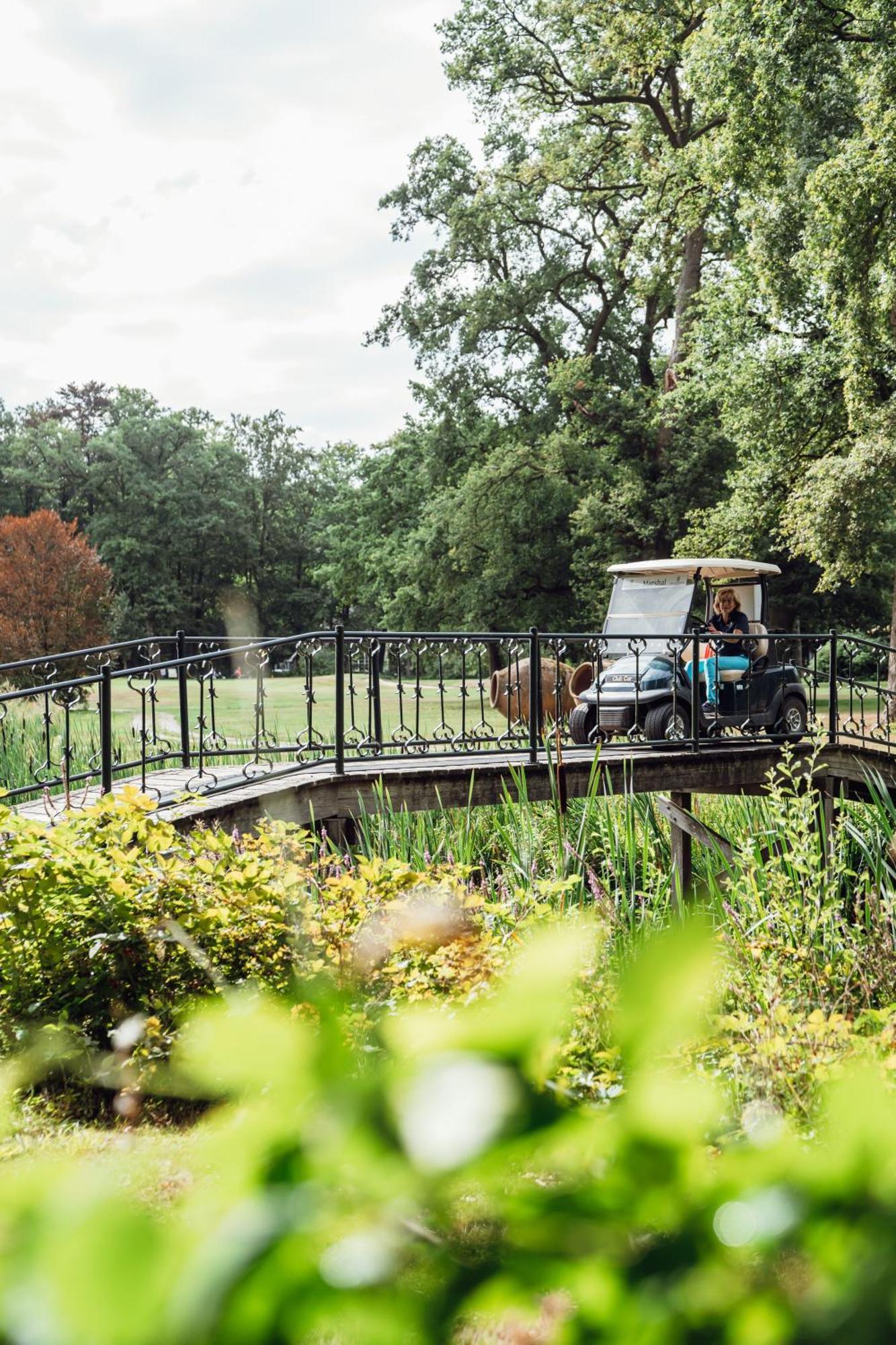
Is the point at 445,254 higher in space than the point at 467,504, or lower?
higher

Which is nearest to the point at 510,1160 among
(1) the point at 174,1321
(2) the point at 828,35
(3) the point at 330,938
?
(1) the point at 174,1321

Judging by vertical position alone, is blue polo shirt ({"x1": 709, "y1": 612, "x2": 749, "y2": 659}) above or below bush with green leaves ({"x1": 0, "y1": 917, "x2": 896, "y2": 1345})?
below

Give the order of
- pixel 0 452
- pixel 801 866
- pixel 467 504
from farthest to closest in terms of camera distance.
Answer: pixel 0 452, pixel 467 504, pixel 801 866

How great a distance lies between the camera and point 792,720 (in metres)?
11.8

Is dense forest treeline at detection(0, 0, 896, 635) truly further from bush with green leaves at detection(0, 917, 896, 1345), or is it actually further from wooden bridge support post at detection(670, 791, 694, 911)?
bush with green leaves at detection(0, 917, 896, 1345)

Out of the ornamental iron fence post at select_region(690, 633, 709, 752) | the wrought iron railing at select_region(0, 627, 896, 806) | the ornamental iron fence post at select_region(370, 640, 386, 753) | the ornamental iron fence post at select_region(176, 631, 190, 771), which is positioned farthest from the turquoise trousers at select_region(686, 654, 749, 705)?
the ornamental iron fence post at select_region(176, 631, 190, 771)

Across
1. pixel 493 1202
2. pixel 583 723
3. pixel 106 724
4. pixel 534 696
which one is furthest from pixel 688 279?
pixel 493 1202

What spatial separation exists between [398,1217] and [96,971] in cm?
441

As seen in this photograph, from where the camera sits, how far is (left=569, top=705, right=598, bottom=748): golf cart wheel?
1109 cm

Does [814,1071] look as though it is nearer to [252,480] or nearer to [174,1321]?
[174,1321]

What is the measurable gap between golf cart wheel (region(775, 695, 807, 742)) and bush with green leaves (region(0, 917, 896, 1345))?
11409mm

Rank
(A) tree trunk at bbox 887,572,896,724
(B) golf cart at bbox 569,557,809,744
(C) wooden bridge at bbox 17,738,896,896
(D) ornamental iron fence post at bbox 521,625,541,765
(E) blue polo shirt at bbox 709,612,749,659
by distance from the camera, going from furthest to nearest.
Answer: (A) tree trunk at bbox 887,572,896,724
(E) blue polo shirt at bbox 709,612,749,659
(B) golf cart at bbox 569,557,809,744
(D) ornamental iron fence post at bbox 521,625,541,765
(C) wooden bridge at bbox 17,738,896,896

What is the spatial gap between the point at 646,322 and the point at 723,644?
69.2 feet

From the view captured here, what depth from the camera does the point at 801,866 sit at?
4.77 metres
